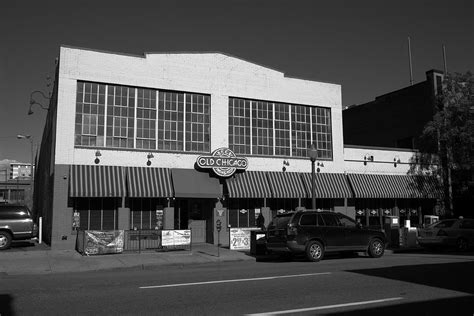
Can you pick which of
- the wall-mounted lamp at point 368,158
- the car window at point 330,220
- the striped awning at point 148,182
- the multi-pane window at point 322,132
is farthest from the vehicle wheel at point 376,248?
the wall-mounted lamp at point 368,158

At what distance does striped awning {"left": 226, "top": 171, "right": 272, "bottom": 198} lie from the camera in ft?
74.6

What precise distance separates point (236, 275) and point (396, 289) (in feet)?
13.8

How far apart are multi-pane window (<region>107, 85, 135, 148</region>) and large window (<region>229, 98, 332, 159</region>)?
5319mm

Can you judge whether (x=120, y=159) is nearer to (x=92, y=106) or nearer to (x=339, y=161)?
(x=92, y=106)

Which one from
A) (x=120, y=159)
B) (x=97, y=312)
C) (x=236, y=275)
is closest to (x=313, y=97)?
(x=120, y=159)

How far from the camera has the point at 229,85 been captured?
2406 cm

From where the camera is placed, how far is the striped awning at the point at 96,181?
64.0 ft

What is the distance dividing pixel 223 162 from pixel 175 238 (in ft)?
17.8

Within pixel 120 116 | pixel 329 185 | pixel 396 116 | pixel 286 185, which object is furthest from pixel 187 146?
pixel 396 116

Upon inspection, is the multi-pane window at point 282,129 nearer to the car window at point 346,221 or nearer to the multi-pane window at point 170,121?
the multi-pane window at point 170,121

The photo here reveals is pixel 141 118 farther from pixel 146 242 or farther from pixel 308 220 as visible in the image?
pixel 308 220

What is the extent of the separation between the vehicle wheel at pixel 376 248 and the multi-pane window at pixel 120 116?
11.9m

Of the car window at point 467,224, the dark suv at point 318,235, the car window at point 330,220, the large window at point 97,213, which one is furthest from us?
the large window at point 97,213

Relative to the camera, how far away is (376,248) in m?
16.9
